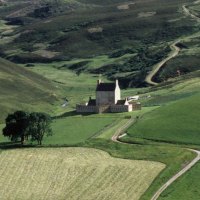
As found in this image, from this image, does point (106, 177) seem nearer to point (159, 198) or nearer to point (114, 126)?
point (159, 198)

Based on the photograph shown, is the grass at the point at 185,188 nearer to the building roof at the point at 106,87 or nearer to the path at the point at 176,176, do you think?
the path at the point at 176,176

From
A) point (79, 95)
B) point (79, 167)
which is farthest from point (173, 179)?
point (79, 95)

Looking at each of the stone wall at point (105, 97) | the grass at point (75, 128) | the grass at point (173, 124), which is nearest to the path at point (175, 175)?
the grass at point (173, 124)

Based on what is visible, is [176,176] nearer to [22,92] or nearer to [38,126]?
[38,126]

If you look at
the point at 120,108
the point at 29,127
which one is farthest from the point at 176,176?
the point at 120,108

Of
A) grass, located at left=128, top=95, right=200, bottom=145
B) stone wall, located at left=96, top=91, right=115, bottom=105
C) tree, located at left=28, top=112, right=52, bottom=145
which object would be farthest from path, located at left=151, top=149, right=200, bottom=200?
stone wall, located at left=96, top=91, right=115, bottom=105

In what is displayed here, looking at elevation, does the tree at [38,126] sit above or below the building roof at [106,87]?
above
